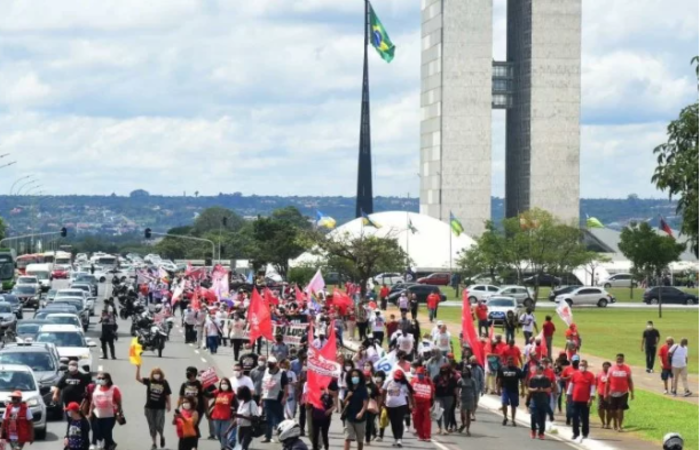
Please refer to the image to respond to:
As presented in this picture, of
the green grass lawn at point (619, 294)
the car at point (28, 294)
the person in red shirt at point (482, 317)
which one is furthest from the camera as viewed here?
the green grass lawn at point (619, 294)

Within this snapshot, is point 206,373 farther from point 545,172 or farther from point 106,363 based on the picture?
point 545,172

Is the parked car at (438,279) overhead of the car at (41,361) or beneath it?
overhead

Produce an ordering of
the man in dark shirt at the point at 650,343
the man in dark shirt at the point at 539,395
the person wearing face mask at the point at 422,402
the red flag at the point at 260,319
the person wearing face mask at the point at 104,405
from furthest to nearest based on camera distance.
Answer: the man in dark shirt at the point at 650,343 < the red flag at the point at 260,319 < the man in dark shirt at the point at 539,395 < the person wearing face mask at the point at 422,402 < the person wearing face mask at the point at 104,405

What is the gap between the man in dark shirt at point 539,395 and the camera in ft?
92.6

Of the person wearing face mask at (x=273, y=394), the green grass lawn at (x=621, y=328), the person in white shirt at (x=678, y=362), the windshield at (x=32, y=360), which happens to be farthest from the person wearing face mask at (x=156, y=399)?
the green grass lawn at (x=621, y=328)

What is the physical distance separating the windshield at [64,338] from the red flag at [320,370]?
1405 centimetres

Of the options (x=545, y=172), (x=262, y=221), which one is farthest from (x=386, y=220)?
(x=545, y=172)

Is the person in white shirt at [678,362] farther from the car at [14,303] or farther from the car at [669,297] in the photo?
the car at [669,297]

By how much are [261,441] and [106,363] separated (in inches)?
658

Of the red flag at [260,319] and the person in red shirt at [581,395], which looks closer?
the person in red shirt at [581,395]

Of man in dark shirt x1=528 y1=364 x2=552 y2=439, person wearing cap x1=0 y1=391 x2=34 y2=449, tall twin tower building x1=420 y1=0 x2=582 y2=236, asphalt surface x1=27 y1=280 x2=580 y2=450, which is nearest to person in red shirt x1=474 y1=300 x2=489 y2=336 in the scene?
asphalt surface x1=27 y1=280 x2=580 y2=450

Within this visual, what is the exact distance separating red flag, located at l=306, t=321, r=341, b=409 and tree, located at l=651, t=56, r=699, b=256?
7500 mm

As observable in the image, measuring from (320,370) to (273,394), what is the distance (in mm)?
1817

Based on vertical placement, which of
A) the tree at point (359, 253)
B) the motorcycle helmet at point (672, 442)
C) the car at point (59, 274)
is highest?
the tree at point (359, 253)
